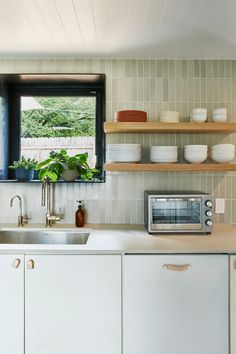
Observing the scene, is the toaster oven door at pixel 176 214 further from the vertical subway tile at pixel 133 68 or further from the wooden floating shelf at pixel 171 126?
the vertical subway tile at pixel 133 68

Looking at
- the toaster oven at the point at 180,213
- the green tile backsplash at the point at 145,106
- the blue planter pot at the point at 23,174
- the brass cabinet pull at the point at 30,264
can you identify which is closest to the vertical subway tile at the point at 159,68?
the green tile backsplash at the point at 145,106

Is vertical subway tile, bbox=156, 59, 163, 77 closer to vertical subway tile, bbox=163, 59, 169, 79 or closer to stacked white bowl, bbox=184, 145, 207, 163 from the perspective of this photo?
vertical subway tile, bbox=163, 59, 169, 79

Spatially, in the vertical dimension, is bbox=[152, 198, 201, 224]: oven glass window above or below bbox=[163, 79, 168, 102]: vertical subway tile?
below

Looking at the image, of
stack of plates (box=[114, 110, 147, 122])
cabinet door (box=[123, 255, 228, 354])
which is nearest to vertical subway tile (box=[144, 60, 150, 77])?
stack of plates (box=[114, 110, 147, 122])

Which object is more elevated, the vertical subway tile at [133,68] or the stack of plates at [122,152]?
the vertical subway tile at [133,68]

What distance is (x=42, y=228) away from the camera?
2289 millimetres

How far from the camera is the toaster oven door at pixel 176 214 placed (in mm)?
2127

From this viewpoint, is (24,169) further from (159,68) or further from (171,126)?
(159,68)

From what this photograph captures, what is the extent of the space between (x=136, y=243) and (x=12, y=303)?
2.66 feet

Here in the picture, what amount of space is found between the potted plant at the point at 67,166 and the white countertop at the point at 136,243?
16.3 inches

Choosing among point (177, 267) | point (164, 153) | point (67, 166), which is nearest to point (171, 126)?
point (164, 153)

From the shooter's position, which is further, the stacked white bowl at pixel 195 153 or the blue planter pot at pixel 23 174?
the blue planter pot at pixel 23 174

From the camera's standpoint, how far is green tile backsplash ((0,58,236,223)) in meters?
2.46

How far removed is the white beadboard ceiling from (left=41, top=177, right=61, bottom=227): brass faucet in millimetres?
1023
